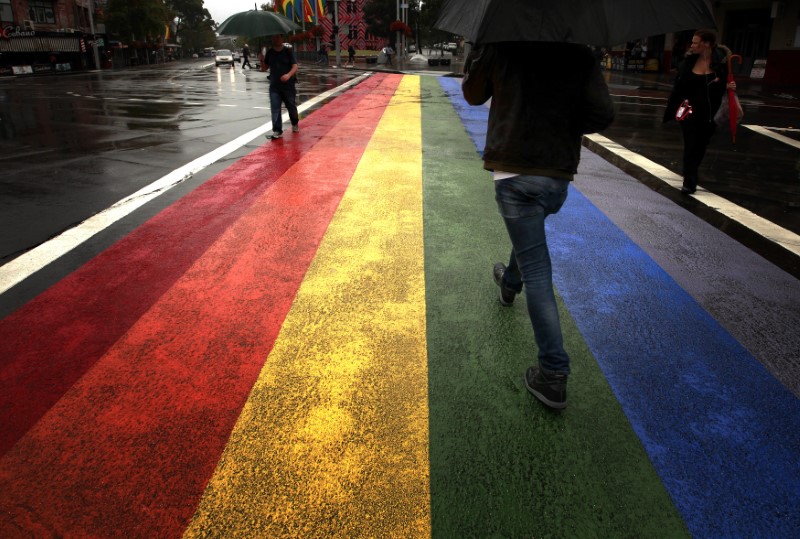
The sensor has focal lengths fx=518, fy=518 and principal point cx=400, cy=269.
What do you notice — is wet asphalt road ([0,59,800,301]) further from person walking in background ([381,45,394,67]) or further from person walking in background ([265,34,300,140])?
person walking in background ([381,45,394,67])

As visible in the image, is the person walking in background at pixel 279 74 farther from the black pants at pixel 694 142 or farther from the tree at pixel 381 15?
the tree at pixel 381 15

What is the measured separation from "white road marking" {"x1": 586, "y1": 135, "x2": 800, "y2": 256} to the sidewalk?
53cm

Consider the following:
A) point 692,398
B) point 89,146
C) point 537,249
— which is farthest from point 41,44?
point 692,398

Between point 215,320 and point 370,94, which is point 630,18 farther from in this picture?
point 370,94

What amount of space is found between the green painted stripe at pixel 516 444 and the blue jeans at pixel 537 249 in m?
0.31

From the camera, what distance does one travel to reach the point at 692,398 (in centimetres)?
275

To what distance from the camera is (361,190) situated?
6508 millimetres

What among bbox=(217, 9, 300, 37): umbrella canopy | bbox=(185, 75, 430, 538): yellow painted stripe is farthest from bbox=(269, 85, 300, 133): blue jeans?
bbox=(185, 75, 430, 538): yellow painted stripe

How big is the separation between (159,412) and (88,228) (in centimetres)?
339

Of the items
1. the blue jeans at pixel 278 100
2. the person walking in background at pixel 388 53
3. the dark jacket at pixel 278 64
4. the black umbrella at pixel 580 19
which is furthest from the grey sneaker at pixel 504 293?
the person walking in background at pixel 388 53

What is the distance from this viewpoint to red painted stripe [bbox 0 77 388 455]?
2771 mm

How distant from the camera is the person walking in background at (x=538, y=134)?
2322 millimetres

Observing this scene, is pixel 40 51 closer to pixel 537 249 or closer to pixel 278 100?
pixel 278 100

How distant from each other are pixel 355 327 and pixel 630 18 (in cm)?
227
